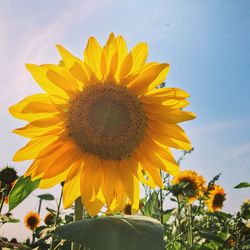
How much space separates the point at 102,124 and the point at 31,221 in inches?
268

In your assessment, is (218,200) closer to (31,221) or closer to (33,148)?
(31,221)

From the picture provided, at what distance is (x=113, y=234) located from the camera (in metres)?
1.30

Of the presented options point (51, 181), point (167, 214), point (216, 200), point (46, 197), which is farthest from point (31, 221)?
point (51, 181)

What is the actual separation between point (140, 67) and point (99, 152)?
1.60ft

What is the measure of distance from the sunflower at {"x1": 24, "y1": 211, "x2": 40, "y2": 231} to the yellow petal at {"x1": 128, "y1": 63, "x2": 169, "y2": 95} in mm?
6787

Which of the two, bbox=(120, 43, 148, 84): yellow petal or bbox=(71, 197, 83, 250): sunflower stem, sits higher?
bbox=(120, 43, 148, 84): yellow petal

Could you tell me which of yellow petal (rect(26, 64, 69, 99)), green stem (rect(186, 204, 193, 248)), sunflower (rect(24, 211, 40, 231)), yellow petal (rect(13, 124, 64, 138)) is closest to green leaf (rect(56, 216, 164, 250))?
yellow petal (rect(13, 124, 64, 138))

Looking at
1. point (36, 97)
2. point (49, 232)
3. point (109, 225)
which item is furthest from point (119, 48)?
point (49, 232)

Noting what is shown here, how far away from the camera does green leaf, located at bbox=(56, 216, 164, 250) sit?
4.20 feet

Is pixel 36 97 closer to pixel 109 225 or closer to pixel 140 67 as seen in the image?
pixel 140 67

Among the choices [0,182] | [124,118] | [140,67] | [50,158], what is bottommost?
[0,182]

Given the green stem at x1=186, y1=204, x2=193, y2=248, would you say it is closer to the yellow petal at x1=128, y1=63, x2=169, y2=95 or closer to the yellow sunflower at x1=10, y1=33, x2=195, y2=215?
the yellow sunflower at x1=10, y1=33, x2=195, y2=215

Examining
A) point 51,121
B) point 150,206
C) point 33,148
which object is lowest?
point 150,206

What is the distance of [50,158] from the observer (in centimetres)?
194
